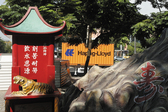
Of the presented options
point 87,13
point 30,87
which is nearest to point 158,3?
point 87,13

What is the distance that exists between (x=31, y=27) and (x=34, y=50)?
30.3 inches

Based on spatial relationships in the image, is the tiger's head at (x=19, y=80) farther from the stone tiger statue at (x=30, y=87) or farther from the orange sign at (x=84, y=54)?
the orange sign at (x=84, y=54)

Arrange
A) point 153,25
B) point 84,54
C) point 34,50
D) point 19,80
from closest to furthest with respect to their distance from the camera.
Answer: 1. point 19,80
2. point 34,50
3. point 153,25
4. point 84,54

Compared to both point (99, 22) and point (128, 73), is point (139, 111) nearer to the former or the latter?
point (128, 73)

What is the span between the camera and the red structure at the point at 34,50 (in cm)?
560

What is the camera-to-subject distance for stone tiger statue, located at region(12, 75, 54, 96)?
5.29 meters

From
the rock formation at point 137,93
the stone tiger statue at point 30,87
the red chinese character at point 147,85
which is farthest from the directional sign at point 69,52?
the red chinese character at point 147,85

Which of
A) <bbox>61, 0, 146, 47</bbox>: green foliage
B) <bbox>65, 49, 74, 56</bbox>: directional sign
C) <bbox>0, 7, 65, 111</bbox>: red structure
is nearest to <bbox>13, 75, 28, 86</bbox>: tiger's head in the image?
<bbox>0, 7, 65, 111</bbox>: red structure

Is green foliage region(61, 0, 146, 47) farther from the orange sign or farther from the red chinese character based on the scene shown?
the orange sign

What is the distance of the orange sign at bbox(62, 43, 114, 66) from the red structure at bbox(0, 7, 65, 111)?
12677mm

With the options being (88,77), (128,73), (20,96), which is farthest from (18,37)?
(128,73)

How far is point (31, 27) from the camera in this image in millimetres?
5641

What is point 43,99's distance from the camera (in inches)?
224

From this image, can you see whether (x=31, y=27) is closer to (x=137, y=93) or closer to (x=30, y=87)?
(x=30, y=87)
